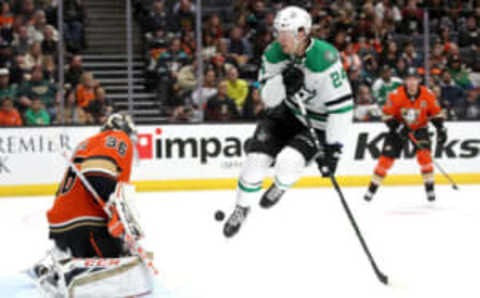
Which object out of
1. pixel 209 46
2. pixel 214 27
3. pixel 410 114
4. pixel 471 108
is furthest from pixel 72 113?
pixel 471 108

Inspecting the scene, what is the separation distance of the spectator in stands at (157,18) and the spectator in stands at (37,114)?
1.79m

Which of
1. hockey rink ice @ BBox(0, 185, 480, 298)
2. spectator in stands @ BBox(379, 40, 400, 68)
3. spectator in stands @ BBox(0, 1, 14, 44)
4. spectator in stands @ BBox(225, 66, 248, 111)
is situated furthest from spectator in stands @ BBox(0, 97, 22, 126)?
spectator in stands @ BBox(379, 40, 400, 68)

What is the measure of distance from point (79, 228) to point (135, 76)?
5.97m

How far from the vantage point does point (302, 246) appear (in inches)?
199

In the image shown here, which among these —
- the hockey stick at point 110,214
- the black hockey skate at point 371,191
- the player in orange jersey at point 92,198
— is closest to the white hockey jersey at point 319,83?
the player in orange jersey at point 92,198

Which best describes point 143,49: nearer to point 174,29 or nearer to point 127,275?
point 174,29

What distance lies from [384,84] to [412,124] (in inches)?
75.0

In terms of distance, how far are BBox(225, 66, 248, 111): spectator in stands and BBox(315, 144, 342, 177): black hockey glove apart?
4.80m

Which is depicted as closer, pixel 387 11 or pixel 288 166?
pixel 288 166

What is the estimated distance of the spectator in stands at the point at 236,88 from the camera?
30.4 ft

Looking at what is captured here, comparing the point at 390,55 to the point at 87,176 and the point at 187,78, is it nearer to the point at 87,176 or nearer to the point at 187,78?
the point at 187,78

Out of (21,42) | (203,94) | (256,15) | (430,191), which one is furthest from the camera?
(256,15)

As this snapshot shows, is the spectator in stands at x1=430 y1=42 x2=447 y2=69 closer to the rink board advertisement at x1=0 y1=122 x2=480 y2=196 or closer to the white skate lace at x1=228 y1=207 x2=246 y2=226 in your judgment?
the rink board advertisement at x1=0 y1=122 x2=480 y2=196

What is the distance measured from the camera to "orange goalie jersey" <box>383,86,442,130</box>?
7566mm
